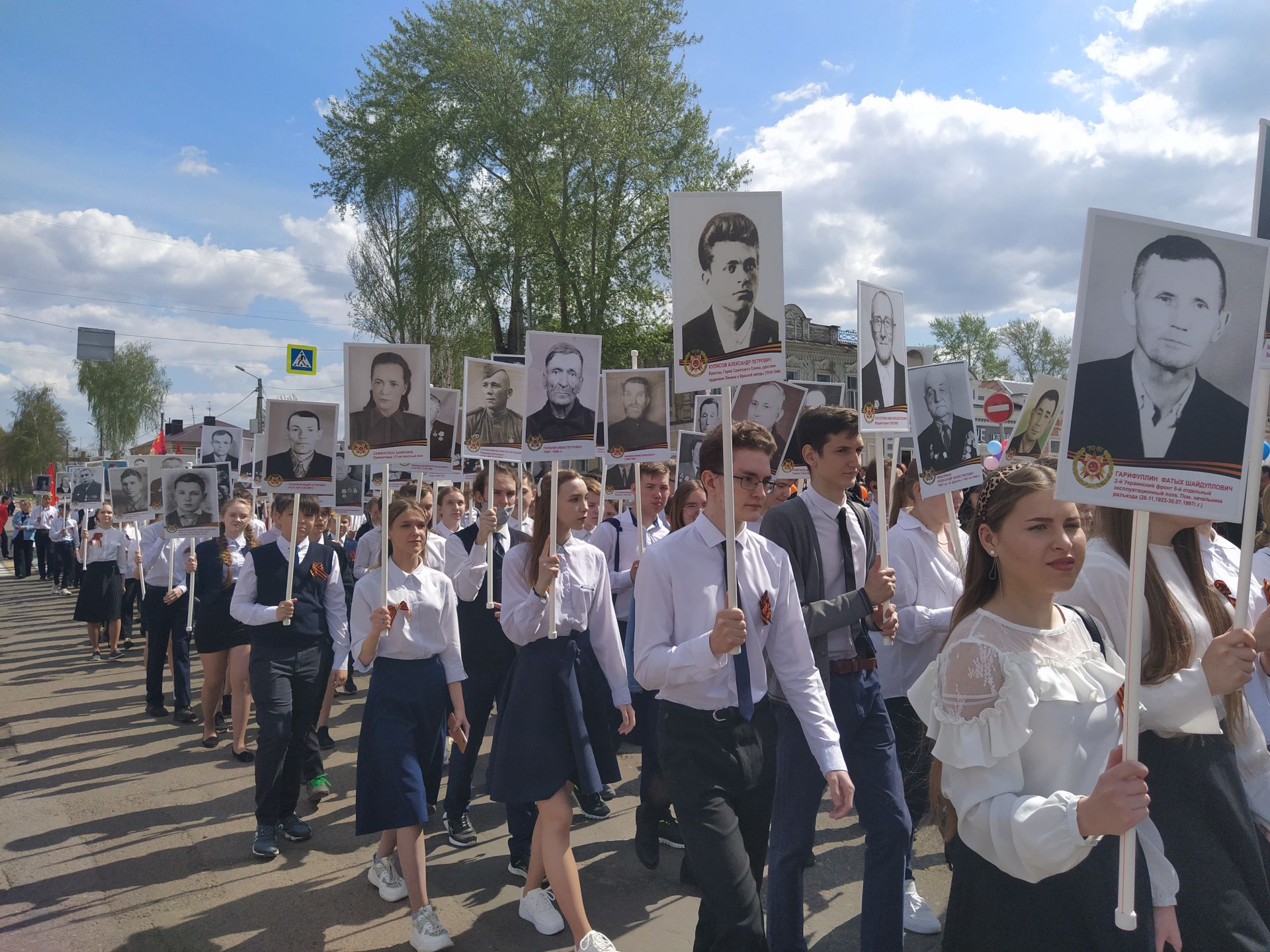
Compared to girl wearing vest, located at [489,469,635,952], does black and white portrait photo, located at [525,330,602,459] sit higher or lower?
higher

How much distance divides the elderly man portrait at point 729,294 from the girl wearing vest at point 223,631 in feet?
17.9

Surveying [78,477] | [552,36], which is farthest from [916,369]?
[552,36]

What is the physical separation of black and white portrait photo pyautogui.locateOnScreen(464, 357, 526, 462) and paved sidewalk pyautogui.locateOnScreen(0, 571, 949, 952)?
2.73 meters

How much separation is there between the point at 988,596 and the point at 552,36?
28952 mm

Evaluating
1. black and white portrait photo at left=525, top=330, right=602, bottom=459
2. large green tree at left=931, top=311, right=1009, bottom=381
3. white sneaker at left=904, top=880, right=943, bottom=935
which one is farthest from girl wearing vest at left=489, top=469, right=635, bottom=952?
large green tree at left=931, top=311, right=1009, bottom=381

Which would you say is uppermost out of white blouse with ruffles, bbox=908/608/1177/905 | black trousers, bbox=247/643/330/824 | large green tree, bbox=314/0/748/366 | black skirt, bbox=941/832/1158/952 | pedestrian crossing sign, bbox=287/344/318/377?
large green tree, bbox=314/0/748/366

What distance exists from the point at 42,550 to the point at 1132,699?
33.0 metres

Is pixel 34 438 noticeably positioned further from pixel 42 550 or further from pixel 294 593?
pixel 294 593

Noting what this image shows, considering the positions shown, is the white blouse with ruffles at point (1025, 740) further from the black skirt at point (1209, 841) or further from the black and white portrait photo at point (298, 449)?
the black and white portrait photo at point (298, 449)

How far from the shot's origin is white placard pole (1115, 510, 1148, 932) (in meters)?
2.08

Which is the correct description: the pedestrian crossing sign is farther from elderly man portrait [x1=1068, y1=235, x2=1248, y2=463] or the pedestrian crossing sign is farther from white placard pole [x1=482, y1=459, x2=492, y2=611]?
elderly man portrait [x1=1068, y1=235, x2=1248, y2=463]

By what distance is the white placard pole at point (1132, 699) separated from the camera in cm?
208

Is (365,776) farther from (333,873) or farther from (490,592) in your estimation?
(490,592)

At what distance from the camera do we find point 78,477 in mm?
18359
